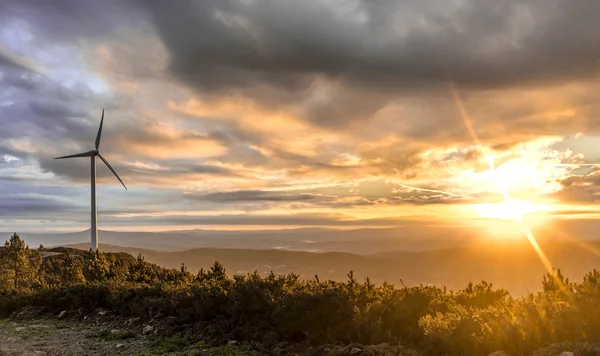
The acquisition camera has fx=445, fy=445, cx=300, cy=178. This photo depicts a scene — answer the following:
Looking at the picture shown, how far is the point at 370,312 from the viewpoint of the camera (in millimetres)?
10641

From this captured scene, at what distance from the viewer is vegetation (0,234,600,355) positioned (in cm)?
845

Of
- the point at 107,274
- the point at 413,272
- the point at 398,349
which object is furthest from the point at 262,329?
the point at 413,272

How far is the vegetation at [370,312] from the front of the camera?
8453 mm

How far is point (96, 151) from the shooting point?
64.1m

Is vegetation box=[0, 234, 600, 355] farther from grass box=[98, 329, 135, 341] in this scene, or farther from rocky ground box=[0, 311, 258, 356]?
grass box=[98, 329, 135, 341]

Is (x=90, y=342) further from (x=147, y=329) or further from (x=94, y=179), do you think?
(x=94, y=179)

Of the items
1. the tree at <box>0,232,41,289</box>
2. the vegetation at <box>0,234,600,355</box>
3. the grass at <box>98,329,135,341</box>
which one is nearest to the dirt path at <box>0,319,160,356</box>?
the grass at <box>98,329,135,341</box>

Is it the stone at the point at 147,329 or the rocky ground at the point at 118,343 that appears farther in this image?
the stone at the point at 147,329

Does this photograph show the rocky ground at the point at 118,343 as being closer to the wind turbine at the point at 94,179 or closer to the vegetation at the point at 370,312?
the vegetation at the point at 370,312

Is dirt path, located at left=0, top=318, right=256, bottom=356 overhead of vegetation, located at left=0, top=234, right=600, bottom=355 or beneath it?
beneath

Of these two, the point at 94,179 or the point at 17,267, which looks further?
the point at 94,179

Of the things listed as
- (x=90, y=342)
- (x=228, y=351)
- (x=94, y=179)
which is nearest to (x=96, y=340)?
(x=90, y=342)

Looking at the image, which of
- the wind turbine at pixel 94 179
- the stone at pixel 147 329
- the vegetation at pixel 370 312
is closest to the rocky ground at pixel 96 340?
the stone at pixel 147 329

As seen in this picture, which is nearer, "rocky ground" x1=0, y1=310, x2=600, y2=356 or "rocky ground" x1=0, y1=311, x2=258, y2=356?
"rocky ground" x1=0, y1=310, x2=600, y2=356
